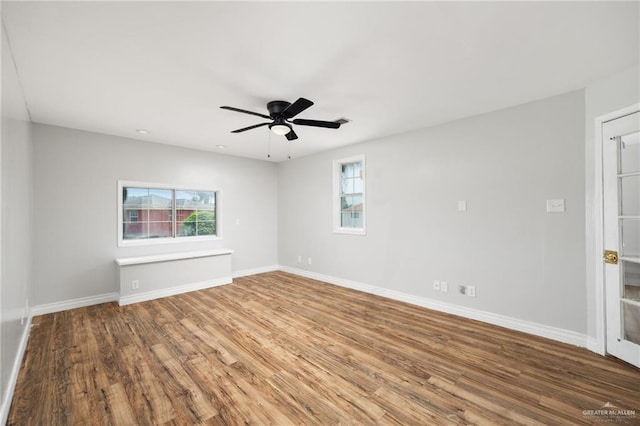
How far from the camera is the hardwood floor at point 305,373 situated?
5.82 feet

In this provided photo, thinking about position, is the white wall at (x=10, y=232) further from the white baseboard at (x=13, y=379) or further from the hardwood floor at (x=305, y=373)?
the hardwood floor at (x=305, y=373)

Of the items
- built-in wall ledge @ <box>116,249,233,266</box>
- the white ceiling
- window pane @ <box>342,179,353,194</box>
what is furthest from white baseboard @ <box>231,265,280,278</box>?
the white ceiling

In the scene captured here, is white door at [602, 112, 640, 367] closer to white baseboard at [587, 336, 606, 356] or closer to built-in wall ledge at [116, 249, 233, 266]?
white baseboard at [587, 336, 606, 356]

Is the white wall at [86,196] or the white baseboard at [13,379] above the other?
the white wall at [86,196]

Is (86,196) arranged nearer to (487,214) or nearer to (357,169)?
(357,169)

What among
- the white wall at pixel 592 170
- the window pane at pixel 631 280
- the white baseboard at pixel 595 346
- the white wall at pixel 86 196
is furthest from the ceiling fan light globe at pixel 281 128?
the white baseboard at pixel 595 346

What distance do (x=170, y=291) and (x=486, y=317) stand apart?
4617 mm

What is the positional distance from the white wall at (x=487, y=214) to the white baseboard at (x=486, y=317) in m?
0.06

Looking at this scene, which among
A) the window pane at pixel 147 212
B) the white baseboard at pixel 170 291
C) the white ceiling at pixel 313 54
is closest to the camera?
the white ceiling at pixel 313 54

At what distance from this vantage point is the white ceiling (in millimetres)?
1638

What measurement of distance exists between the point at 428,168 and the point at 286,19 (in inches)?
109

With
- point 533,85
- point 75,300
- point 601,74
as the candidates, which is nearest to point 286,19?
point 533,85

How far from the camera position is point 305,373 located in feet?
7.29

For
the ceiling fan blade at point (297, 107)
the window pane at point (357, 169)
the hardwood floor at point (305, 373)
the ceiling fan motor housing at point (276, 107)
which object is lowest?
the hardwood floor at point (305, 373)
